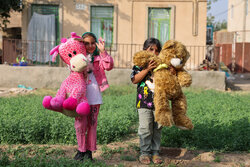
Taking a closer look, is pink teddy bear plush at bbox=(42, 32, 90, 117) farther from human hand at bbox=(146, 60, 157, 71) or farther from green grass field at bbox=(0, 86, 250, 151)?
green grass field at bbox=(0, 86, 250, 151)

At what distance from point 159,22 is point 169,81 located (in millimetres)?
10668

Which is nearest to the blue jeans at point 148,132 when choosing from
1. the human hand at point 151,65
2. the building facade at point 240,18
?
the human hand at point 151,65

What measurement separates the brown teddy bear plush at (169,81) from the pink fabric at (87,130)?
32.9 inches

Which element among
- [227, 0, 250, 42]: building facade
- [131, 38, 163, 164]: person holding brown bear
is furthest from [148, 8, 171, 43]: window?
[227, 0, 250, 42]: building facade

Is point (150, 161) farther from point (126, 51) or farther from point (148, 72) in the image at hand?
point (126, 51)

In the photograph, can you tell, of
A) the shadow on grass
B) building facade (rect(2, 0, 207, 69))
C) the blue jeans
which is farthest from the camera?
building facade (rect(2, 0, 207, 69))

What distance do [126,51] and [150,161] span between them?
997cm

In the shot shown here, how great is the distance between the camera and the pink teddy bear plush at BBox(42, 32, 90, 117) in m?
3.71

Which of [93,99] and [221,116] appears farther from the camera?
[221,116]

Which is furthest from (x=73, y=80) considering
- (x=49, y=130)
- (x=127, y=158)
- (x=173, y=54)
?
(x=49, y=130)

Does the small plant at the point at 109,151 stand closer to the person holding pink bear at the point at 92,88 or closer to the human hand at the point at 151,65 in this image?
the person holding pink bear at the point at 92,88

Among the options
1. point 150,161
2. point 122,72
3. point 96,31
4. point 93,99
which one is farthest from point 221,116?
point 96,31

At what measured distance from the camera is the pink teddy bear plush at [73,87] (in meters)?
3.71

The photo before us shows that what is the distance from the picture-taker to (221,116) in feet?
20.3
